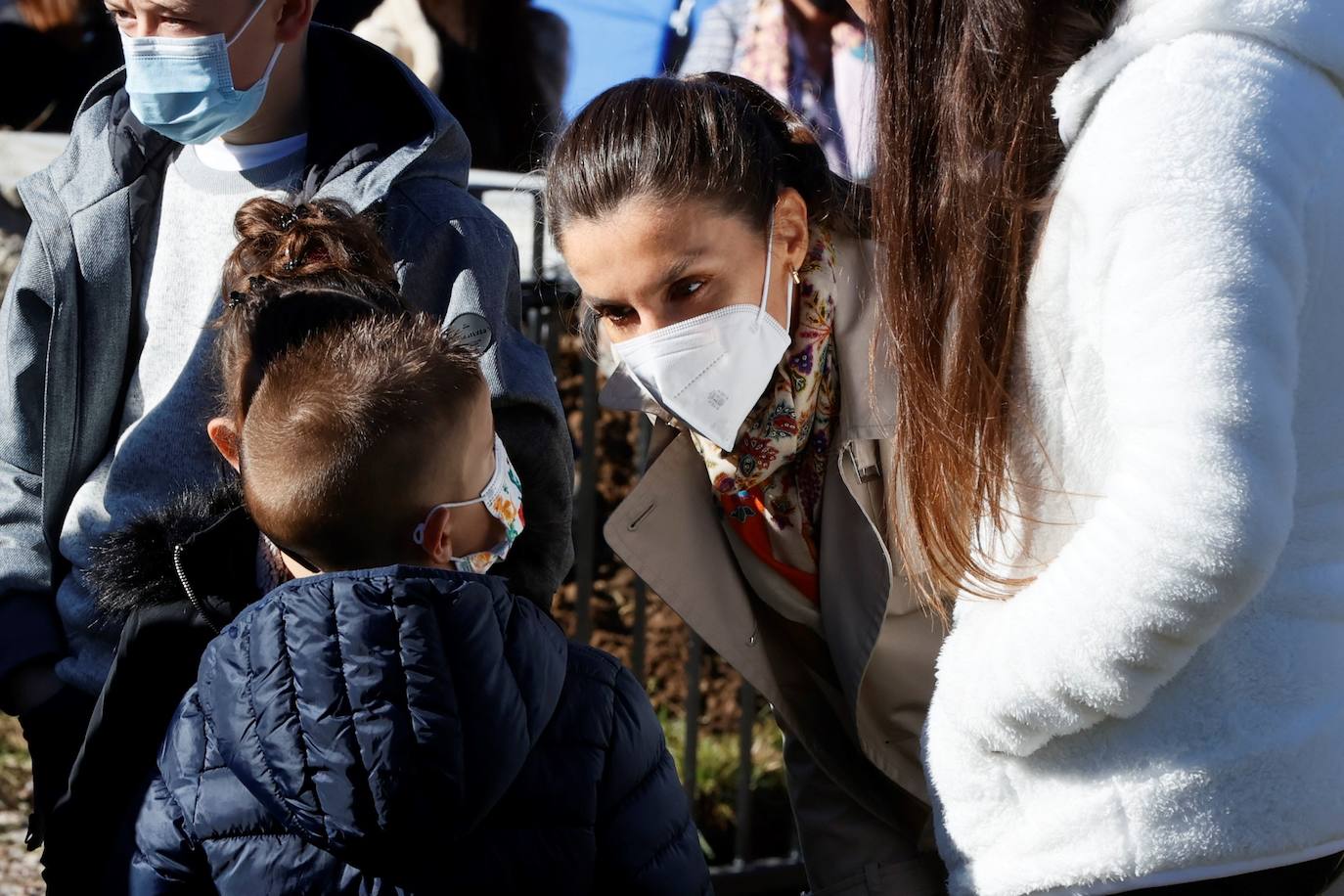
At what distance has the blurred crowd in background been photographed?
4.38m

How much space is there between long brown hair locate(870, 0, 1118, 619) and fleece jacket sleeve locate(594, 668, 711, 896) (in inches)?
18.3

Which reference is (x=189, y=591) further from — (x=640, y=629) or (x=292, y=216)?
(x=640, y=629)

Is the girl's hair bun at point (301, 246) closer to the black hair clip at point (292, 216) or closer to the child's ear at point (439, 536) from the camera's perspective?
the black hair clip at point (292, 216)

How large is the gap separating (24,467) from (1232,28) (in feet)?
7.12

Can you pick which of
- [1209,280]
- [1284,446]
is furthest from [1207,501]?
[1209,280]

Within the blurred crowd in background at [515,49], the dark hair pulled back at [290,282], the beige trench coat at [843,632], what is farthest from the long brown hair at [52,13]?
the beige trench coat at [843,632]

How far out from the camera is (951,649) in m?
1.57

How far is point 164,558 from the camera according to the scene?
193cm

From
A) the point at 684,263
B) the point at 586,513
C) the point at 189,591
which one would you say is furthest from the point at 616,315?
the point at 586,513

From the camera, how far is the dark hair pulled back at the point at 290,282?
74.3 inches

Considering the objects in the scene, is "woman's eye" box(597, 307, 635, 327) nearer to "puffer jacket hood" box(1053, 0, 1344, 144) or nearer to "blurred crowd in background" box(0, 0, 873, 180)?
"puffer jacket hood" box(1053, 0, 1344, 144)

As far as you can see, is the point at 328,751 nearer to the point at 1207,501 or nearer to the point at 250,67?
the point at 1207,501

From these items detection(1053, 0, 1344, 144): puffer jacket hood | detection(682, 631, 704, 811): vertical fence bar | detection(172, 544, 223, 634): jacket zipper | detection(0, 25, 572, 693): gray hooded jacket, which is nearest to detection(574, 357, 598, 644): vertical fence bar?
detection(682, 631, 704, 811): vertical fence bar

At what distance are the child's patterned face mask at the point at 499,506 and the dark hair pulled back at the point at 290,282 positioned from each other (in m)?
0.30
